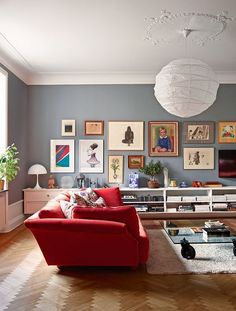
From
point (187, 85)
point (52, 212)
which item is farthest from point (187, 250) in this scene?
point (187, 85)

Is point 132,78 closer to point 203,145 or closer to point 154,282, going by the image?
point 203,145

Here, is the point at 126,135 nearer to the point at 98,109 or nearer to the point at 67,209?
the point at 98,109

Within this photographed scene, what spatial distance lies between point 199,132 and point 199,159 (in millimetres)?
589

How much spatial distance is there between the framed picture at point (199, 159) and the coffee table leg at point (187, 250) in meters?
3.20

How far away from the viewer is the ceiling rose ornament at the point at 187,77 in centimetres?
383

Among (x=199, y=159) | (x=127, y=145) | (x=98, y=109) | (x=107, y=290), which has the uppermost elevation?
(x=98, y=109)

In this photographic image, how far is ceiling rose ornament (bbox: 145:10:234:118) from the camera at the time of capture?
3.83 metres

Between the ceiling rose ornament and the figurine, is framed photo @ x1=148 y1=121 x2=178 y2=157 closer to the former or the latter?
the figurine

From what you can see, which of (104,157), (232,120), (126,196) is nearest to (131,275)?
(126,196)

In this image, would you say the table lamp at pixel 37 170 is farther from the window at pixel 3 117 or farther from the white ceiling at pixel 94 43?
the white ceiling at pixel 94 43

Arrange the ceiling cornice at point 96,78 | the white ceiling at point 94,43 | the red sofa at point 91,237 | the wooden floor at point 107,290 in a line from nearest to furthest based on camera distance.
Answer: the wooden floor at point 107,290 < the red sofa at point 91,237 < the white ceiling at point 94,43 < the ceiling cornice at point 96,78

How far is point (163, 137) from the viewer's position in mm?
7020

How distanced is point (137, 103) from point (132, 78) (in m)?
0.55

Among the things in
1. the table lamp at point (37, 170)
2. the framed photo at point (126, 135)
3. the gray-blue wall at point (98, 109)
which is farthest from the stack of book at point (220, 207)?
the table lamp at point (37, 170)
